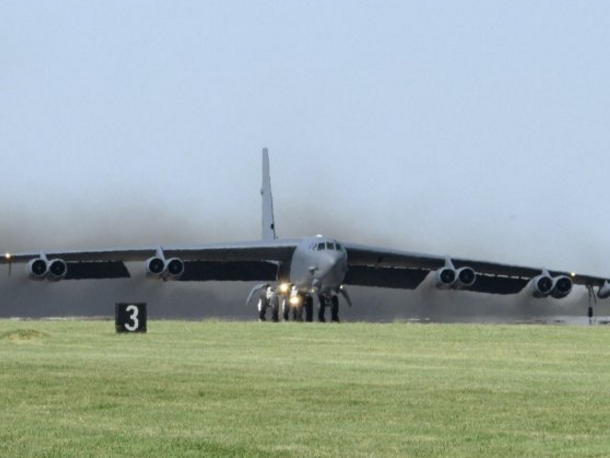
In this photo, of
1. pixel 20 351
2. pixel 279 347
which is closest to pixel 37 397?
pixel 20 351

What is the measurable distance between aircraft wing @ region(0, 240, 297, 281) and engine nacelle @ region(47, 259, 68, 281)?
99 centimetres

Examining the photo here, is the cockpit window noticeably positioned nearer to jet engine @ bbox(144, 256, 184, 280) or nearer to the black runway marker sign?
jet engine @ bbox(144, 256, 184, 280)

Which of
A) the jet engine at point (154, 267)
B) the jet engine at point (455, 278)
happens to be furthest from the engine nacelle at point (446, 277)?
the jet engine at point (154, 267)

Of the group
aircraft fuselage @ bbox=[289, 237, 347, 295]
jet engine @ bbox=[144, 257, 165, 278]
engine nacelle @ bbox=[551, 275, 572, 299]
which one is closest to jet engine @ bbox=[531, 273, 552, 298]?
engine nacelle @ bbox=[551, 275, 572, 299]

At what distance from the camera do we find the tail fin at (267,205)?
86500 millimetres

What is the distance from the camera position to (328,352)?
31.3m

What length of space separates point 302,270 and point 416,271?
1784 centimetres

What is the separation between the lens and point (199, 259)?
76.4m

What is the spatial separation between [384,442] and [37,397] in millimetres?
6658

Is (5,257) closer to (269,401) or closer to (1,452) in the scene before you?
(269,401)

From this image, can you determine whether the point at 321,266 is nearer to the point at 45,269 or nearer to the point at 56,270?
the point at 56,270

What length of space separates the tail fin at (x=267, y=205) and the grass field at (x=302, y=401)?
174 feet

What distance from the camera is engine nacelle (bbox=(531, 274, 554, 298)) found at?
71.4 meters

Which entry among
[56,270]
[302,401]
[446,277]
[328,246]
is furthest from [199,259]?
[302,401]
